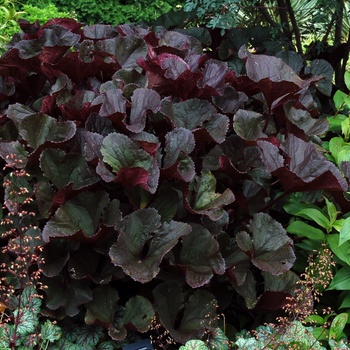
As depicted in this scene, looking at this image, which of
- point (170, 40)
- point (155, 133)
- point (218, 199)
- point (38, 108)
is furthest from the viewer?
point (170, 40)

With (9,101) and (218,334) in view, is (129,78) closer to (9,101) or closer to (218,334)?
(9,101)

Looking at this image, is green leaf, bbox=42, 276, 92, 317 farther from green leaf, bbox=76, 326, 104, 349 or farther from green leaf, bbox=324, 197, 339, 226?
green leaf, bbox=324, 197, 339, 226

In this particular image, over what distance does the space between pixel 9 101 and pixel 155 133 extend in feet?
2.34

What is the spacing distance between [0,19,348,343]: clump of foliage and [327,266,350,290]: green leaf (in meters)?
0.21

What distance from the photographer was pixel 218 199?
6.66 ft

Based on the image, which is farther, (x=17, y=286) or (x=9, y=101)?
(x=9, y=101)

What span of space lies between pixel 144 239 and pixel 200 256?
0.67 feet

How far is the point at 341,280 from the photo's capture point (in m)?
2.28

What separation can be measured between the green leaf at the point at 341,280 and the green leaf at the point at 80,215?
917 mm

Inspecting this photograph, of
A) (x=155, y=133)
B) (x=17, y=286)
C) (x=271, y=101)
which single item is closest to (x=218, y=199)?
(x=155, y=133)

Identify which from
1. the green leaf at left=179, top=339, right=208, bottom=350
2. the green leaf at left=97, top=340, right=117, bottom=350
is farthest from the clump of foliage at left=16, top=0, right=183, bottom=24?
the green leaf at left=179, top=339, right=208, bottom=350

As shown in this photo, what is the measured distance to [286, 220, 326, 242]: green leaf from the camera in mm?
2326

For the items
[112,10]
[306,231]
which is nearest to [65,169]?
[306,231]

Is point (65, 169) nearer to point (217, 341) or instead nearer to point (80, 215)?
point (80, 215)
